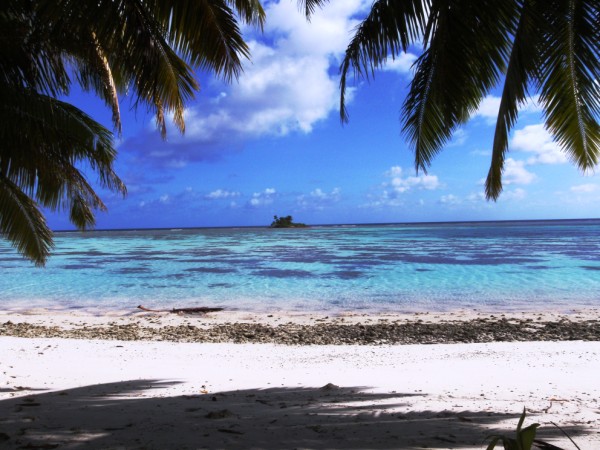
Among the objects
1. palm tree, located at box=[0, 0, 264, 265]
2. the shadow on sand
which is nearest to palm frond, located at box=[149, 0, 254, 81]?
palm tree, located at box=[0, 0, 264, 265]

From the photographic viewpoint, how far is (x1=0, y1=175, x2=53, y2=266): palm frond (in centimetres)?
685

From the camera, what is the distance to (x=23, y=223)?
719 cm

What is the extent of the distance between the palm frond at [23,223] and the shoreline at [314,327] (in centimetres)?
171

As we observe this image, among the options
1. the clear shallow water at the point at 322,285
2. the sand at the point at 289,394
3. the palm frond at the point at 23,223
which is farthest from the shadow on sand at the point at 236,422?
the clear shallow water at the point at 322,285

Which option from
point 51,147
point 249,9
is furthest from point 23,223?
point 249,9

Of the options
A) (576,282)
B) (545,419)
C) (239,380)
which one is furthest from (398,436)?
(576,282)

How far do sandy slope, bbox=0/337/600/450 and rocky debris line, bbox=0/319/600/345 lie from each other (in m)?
0.80

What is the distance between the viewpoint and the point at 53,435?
2.86 metres

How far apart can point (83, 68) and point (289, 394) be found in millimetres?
4693

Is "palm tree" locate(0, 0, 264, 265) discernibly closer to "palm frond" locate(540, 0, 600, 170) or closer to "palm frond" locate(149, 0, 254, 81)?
"palm frond" locate(149, 0, 254, 81)

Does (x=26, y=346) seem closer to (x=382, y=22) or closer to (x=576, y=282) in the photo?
(x=382, y=22)

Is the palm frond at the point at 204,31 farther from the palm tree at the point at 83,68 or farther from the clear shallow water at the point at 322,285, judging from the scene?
the clear shallow water at the point at 322,285

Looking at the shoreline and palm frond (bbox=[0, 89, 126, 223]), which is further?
the shoreline

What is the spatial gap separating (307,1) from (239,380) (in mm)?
3921
